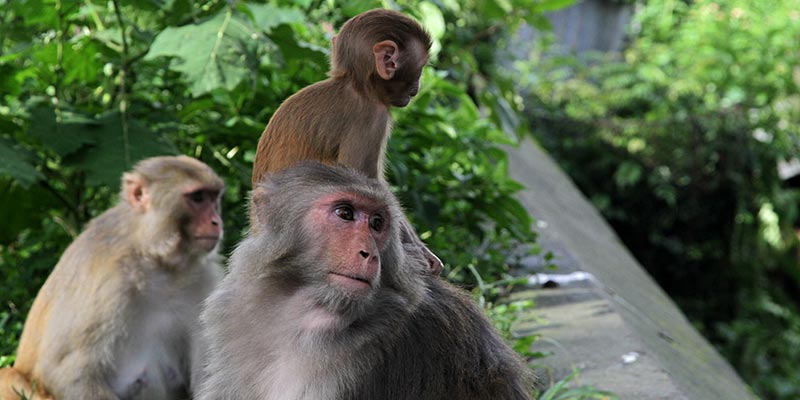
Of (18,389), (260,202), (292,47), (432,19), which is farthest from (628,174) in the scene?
(260,202)

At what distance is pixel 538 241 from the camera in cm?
660

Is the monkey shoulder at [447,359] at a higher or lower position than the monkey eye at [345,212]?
lower

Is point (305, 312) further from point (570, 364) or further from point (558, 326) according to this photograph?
point (558, 326)

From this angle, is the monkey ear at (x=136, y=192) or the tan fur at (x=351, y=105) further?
the monkey ear at (x=136, y=192)

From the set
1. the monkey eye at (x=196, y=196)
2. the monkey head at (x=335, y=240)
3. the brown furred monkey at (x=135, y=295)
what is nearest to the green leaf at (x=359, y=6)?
the brown furred monkey at (x=135, y=295)

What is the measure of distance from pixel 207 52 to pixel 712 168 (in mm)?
9172

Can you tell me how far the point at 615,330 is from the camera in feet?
15.0

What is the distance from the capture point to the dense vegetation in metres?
11.5

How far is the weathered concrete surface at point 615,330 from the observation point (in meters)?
4.09

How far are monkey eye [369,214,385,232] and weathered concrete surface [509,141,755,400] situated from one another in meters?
1.79

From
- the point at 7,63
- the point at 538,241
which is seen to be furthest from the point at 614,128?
the point at 7,63

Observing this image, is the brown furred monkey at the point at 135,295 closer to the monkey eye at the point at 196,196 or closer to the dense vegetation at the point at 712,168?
the monkey eye at the point at 196,196

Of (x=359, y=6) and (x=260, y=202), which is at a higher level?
(x=260, y=202)

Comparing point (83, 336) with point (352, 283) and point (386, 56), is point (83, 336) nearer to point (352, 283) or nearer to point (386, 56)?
point (386, 56)
